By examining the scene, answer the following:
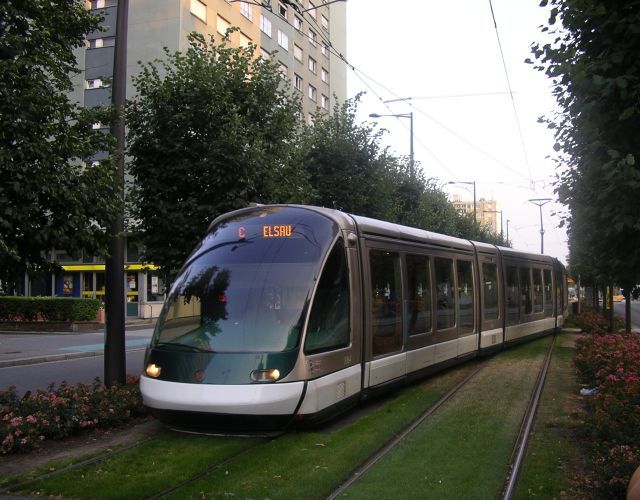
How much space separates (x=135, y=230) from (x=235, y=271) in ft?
12.2

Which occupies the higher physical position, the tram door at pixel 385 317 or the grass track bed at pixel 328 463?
the tram door at pixel 385 317

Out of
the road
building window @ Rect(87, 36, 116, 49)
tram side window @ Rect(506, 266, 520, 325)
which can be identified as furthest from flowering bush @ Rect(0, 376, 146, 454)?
building window @ Rect(87, 36, 116, 49)

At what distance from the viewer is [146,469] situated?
19.1 ft

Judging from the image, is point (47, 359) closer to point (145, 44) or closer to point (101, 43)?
point (145, 44)

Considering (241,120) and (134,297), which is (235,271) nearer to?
(241,120)

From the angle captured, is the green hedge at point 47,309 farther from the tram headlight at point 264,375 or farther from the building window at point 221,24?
the tram headlight at point 264,375

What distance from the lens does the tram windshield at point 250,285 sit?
6801 mm

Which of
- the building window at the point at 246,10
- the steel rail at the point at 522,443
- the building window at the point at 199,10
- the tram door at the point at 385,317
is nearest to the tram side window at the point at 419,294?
the tram door at the point at 385,317

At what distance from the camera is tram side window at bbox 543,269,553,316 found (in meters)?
19.0

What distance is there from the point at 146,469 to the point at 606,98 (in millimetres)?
5245

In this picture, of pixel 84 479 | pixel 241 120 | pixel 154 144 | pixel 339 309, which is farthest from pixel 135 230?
pixel 84 479

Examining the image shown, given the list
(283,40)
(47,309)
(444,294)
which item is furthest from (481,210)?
(444,294)

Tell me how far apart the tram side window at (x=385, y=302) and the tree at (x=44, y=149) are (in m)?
3.56

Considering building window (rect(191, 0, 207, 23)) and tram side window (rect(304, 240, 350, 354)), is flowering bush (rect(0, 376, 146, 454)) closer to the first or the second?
tram side window (rect(304, 240, 350, 354))
